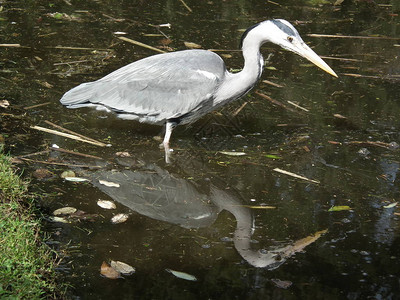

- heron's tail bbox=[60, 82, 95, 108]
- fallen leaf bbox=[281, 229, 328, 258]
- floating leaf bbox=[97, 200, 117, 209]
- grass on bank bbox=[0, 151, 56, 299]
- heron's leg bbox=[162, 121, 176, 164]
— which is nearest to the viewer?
grass on bank bbox=[0, 151, 56, 299]

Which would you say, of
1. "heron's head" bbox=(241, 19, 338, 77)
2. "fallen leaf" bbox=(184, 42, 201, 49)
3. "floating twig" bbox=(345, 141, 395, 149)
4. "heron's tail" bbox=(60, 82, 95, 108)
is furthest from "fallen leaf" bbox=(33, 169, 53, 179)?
"fallen leaf" bbox=(184, 42, 201, 49)

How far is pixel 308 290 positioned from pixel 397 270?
0.66 meters

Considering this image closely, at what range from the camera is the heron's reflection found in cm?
437

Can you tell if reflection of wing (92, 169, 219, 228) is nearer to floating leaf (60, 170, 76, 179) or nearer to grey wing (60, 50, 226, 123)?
floating leaf (60, 170, 76, 179)

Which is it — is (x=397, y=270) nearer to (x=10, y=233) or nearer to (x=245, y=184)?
(x=245, y=184)

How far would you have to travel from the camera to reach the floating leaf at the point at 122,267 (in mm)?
3979

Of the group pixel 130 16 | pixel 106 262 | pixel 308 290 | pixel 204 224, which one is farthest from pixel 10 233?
pixel 130 16

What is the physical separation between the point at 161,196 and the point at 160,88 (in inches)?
49.5

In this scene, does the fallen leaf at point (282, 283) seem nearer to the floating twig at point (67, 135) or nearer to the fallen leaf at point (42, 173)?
the fallen leaf at point (42, 173)

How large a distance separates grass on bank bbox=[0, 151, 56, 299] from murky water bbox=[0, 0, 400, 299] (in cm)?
16

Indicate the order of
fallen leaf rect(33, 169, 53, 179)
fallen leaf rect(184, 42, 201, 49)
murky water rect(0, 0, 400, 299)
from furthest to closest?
fallen leaf rect(184, 42, 201, 49) → fallen leaf rect(33, 169, 53, 179) → murky water rect(0, 0, 400, 299)

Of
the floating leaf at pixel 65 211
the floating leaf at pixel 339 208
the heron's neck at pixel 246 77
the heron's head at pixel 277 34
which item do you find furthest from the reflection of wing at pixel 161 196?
the heron's head at pixel 277 34

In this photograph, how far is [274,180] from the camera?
17.4 feet

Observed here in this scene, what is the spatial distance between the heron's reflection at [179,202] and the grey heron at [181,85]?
53cm
